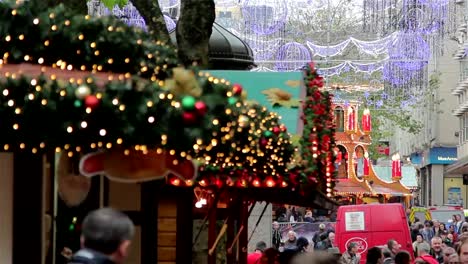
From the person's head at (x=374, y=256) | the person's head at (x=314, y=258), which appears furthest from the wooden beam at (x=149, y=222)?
the person's head at (x=374, y=256)

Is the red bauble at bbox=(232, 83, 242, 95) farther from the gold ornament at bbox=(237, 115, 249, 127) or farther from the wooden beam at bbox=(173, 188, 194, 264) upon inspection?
the wooden beam at bbox=(173, 188, 194, 264)

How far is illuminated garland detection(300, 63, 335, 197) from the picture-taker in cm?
1143

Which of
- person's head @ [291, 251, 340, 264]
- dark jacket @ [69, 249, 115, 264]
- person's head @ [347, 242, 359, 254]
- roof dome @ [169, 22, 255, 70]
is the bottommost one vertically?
person's head @ [347, 242, 359, 254]

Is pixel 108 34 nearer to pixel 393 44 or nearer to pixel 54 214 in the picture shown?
pixel 54 214

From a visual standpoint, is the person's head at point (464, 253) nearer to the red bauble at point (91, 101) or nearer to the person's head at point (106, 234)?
the red bauble at point (91, 101)

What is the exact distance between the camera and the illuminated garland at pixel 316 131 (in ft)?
37.5

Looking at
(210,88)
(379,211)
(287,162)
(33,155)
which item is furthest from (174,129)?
(379,211)

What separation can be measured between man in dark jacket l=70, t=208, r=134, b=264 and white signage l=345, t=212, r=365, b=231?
2177 cm

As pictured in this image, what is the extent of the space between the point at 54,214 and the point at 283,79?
3.54 m

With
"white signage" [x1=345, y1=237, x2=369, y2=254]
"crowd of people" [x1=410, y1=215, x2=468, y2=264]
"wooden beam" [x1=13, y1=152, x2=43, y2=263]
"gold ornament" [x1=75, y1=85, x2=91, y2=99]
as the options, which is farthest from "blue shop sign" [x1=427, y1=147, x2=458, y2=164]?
"gold ornament" [x1=75, y1=85, x2=91, y2=99]

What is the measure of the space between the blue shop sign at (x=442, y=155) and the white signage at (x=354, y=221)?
49.2m

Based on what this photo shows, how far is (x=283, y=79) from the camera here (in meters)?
12.5

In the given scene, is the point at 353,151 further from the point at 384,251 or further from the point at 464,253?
the point at 464,253

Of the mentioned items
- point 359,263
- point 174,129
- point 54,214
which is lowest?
point 359,263
